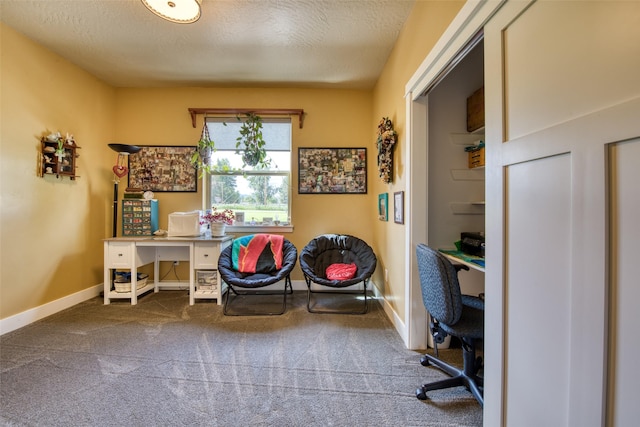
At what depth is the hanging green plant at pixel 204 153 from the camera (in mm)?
3250

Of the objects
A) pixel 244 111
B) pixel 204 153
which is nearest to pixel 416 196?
pixel 244 111

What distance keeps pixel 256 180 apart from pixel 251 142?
506 mm

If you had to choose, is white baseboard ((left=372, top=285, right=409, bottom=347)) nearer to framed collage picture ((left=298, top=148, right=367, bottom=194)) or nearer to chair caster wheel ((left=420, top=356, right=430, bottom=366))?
chair caster wheel ((left=420, top=356, right=430, bottom=366))

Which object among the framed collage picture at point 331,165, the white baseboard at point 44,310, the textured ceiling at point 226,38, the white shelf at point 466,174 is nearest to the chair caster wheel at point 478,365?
the white shelf at point 466,174

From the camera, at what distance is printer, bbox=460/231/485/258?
1.86 metres

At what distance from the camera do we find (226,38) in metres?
2.43

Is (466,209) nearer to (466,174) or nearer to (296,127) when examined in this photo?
(466,174)

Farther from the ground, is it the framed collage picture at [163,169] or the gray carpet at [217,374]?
the framed collage picture at [163,169]

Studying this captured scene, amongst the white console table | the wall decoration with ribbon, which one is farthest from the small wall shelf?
the wall decoration with ribbon

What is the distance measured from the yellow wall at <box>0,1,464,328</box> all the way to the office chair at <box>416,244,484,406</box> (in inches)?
26.1

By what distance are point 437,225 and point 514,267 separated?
1296mm

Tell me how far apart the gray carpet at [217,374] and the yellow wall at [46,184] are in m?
0.46

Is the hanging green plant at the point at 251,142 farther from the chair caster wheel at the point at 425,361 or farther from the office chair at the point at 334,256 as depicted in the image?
the chair caster wheel at the point at 425,361

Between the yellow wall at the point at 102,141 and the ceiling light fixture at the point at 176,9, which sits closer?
the ceiling light fixture at the point at 176,9
